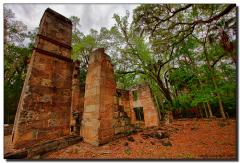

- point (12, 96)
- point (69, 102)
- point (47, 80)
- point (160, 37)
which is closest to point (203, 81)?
point (160, 37)

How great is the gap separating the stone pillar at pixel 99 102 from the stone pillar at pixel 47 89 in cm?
82

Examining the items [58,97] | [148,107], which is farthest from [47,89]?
[148,107]

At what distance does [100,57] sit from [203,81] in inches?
388

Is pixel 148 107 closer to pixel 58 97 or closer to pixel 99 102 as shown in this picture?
pixel 99 102

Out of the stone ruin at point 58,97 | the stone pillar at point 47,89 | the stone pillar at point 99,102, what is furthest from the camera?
the stone pillar at point 99,102

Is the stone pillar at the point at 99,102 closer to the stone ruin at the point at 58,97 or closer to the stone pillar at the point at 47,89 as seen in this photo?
the stone ruin at the point at 58,97

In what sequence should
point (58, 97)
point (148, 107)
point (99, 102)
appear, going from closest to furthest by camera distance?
point (99, 102), point (58, 97), point (148, 107)

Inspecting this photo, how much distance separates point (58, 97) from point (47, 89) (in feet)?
1.55

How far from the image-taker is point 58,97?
15.1 ft

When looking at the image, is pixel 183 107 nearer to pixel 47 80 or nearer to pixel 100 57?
pixel 100 57

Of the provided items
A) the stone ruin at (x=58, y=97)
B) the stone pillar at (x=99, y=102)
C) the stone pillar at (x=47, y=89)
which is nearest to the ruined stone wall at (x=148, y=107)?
the stone ruin at (x=58, y=97)

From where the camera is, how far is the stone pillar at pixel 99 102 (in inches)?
162

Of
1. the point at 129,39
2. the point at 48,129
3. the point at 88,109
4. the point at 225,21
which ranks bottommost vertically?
the point at 48,129

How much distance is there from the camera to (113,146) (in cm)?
387
